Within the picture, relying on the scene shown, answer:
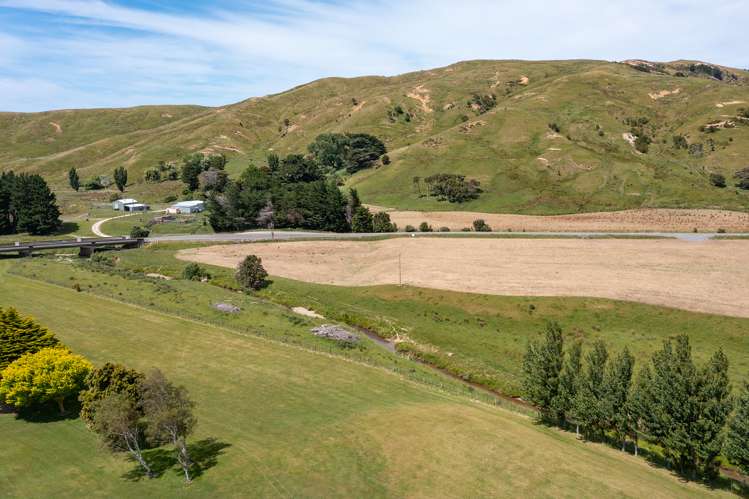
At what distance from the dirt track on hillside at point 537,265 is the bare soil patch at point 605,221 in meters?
19.2

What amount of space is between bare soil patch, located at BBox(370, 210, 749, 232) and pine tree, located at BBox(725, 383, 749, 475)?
98667mm

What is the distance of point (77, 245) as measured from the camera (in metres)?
122

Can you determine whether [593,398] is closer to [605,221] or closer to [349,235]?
[349,235]

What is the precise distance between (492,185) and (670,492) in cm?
15536

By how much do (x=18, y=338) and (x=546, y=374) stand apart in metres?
52.9

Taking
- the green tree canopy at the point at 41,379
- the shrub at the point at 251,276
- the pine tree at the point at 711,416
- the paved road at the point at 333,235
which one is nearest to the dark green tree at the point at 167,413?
the green tree canopy at the point at 41,379

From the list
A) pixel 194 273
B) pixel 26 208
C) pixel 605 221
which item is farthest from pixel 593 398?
pixel 26 208

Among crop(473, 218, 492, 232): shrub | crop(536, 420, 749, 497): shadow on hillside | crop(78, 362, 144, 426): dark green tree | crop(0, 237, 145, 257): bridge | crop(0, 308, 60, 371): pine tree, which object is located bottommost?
crop(536, 420, 749, 497): shadow on hillside

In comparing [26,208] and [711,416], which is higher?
[26,208]

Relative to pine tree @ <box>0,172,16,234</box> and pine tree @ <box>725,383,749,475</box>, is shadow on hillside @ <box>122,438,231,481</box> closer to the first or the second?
pine tree @ <box>725,383,749,475</box>

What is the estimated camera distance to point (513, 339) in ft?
244

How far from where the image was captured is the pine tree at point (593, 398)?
47469 mm

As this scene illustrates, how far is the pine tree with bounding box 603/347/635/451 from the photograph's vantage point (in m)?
46.2

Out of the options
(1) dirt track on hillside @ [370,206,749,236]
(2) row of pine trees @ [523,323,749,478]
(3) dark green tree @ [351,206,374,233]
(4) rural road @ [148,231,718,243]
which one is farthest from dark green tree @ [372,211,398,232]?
(2) row of pine trees @ [523,323,749,478]
